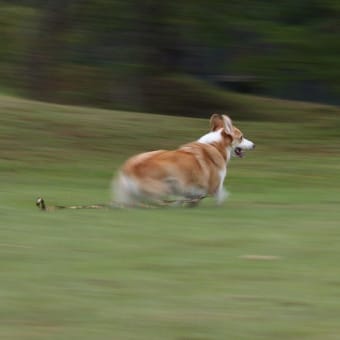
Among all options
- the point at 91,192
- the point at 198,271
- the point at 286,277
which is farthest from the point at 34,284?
the point at 91,192

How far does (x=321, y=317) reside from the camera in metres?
6.70

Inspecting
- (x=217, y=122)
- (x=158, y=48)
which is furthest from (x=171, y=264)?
(x=158, y=48)

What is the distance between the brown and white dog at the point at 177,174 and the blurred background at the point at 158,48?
11.9 m

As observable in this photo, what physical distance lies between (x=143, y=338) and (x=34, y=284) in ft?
4.96

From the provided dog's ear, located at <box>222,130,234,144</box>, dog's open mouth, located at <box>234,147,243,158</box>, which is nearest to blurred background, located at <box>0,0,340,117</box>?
dog's open mouth, located at <box>234,147,243,158</box>

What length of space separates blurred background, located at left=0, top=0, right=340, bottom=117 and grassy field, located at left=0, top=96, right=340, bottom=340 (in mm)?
7923

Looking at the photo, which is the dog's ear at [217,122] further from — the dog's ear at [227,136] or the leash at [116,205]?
the leash at [116,205]

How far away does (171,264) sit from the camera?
826 cm

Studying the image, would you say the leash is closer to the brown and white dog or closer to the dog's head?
the brown and white dog

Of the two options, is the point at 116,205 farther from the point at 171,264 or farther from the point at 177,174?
the point at 171,264

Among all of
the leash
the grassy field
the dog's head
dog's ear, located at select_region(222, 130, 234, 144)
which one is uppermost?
the dog's head

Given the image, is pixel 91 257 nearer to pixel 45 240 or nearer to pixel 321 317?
pixel 45 240

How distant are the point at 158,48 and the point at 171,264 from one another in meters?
20.4

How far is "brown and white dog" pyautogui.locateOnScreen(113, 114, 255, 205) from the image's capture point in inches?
Result: 484
